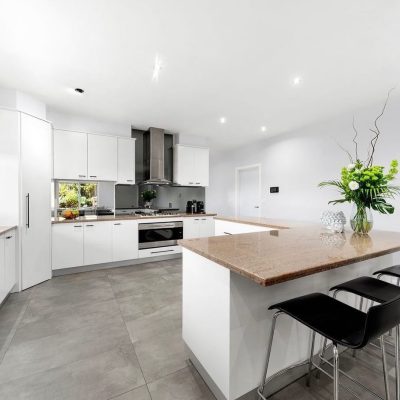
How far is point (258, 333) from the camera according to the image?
3.93 ft

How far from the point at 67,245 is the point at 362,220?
11.8 feet

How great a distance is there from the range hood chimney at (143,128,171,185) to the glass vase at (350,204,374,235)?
3122mm

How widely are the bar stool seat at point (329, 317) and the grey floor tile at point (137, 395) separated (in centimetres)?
96

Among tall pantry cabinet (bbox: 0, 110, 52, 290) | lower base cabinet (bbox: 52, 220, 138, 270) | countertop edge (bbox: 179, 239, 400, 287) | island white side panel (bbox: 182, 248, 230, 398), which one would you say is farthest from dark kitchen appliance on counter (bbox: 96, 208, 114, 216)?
countertop edge (bbox: 179, 239, 400, 287)

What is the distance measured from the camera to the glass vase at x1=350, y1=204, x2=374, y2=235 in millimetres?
1793

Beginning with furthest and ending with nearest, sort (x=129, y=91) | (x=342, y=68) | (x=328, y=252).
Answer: (x=129, y=91) < (x=342, y=68) < (x=328, y=252)

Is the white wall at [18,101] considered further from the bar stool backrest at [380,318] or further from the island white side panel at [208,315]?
the bar stool backrest at [380,318]

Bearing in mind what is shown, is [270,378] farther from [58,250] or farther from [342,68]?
[58,250]

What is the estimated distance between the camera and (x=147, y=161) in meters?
4.27

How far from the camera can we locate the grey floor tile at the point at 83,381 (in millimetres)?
1287

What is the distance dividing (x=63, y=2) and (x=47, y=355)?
252cm

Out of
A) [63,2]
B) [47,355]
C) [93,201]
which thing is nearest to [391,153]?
[63,2]

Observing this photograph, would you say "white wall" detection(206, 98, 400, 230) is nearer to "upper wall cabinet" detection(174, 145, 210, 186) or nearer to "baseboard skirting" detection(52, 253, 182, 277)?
"upper wall cabinet" detection(174, 145, 210, 186)

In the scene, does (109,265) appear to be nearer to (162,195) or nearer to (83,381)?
(162,195)
